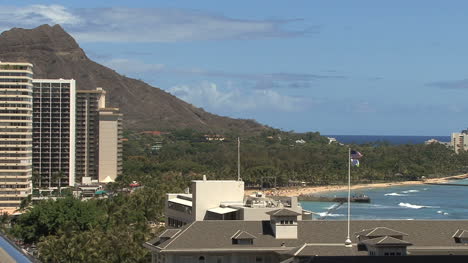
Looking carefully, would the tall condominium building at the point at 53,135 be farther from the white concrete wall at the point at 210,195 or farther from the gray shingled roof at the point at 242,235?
the gray shingled roof at the point at 242,235

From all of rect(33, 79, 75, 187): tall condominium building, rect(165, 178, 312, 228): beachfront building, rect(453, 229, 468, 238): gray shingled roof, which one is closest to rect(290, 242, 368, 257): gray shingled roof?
rect(453, 229, 468, 238): gray shingled roof

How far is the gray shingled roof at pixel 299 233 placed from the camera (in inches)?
1860

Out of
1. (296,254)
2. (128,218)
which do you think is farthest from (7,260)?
(128,218)

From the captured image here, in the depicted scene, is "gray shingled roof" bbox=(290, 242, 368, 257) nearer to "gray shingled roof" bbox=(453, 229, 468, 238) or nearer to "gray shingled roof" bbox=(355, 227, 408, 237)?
"gray shingled roof" bbox=(355, 227, 408, 237)

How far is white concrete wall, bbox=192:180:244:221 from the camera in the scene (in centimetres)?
6019

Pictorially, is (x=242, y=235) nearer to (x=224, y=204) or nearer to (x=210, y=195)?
(x=224, y=204)

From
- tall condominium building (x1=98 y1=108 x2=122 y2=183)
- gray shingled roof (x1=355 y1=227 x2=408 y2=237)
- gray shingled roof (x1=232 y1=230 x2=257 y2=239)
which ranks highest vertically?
tall condominium building (x1=98 y1=108 x2=122 y2=183)

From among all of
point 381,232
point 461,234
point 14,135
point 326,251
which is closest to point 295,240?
point 326,251

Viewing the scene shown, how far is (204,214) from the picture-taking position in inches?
2372

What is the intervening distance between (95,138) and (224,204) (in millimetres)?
121920

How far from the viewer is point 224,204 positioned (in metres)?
60.0

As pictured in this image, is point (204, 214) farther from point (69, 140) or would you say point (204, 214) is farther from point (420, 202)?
point (420, 202)

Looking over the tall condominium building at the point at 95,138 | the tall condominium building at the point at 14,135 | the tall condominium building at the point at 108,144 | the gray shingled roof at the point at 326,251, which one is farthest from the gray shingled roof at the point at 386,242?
the tall condominium building at the point at 108,144

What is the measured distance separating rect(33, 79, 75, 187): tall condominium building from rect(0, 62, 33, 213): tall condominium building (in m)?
25.7
